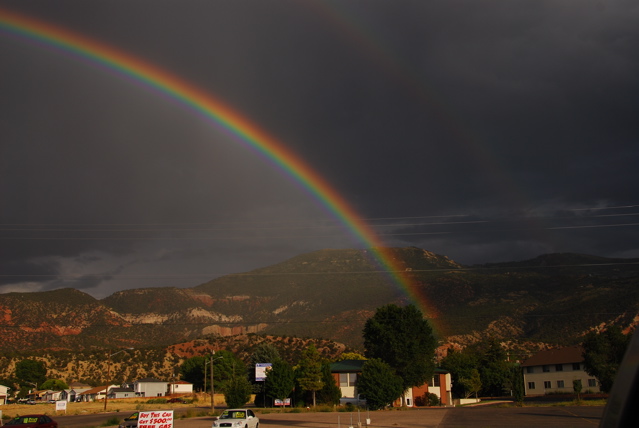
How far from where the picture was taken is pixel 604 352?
278 feet

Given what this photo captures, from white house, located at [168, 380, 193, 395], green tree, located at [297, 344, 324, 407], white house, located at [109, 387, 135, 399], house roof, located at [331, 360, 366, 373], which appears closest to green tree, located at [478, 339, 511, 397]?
house roof, located at [331, 360, 366, 373]

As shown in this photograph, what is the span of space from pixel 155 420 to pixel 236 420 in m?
13.6

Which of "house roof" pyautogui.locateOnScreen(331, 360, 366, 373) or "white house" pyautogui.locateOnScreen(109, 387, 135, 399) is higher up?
"house roof" pyautogui.locateOnScreen(331, 360, 366, 373)

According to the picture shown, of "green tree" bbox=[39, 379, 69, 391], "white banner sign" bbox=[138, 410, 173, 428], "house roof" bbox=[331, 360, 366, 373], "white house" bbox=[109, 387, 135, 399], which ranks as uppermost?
"white banner sign" bbox=[138, 410, 173, 428]

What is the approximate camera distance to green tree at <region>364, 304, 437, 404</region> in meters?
80.0

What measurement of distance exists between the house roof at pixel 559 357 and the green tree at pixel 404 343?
31.2 m

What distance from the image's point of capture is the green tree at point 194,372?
130 m

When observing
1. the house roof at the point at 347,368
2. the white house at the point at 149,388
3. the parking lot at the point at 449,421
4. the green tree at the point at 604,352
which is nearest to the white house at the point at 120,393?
the white house at the point at 149,388

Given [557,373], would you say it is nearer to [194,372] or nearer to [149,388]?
[194,372]

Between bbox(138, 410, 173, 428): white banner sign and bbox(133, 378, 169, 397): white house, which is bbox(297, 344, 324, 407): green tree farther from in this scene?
bbox(133, 378, 169, 397): white house

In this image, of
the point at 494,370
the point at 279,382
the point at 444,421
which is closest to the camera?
the point at 444,421

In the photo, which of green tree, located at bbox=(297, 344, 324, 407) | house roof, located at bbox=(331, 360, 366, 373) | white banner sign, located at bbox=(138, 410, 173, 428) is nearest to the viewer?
white banner sign, located at bbox=(138, 410, 173, 428)

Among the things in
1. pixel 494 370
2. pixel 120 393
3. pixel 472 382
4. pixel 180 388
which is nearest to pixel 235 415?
pixel 472 382

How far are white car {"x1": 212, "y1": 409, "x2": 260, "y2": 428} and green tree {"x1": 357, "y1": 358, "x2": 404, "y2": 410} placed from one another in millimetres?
27933
